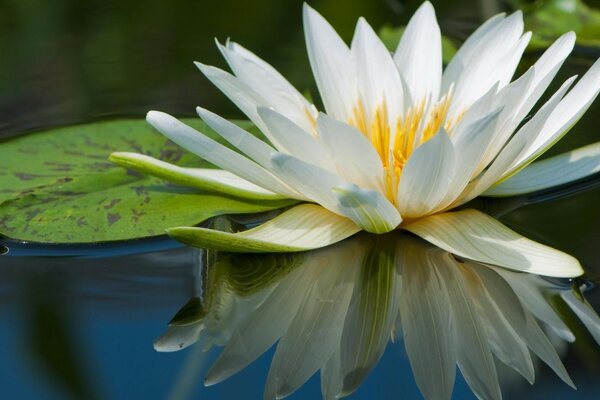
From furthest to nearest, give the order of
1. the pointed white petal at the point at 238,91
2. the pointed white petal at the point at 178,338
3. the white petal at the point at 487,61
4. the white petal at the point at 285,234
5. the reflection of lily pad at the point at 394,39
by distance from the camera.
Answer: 1. the reflection of lily pad at the point at 394,39
2. the white petal at the point at 487,61
3. the pointed white petal at the point at 238,91
4. the white petal at the point at 285,234
5. the pointed white petal at the point at 178,338

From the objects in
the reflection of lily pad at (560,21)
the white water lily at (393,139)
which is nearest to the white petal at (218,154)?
the white water lily at (393,139)

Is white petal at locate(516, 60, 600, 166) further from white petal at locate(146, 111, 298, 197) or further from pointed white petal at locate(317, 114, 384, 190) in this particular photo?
white petal at locate(146, 111, 298, 197)

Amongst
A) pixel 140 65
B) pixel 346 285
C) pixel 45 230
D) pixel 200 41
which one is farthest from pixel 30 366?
pixel 200 41

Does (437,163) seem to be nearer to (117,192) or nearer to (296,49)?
(117,192)

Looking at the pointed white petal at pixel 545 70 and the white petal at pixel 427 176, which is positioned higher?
the pointed white petal at pixel 545 70

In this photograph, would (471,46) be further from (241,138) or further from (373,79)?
(241,138)

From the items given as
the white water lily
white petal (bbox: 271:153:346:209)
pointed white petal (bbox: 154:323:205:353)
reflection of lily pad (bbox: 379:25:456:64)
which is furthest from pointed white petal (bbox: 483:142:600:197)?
reflection of lily pad (bbox: 379:25:456:64)

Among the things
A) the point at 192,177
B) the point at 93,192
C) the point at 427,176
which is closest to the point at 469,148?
the point at 427,176

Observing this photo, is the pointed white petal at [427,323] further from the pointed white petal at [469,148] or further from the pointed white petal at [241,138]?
the pointed white petal at [241,138]
